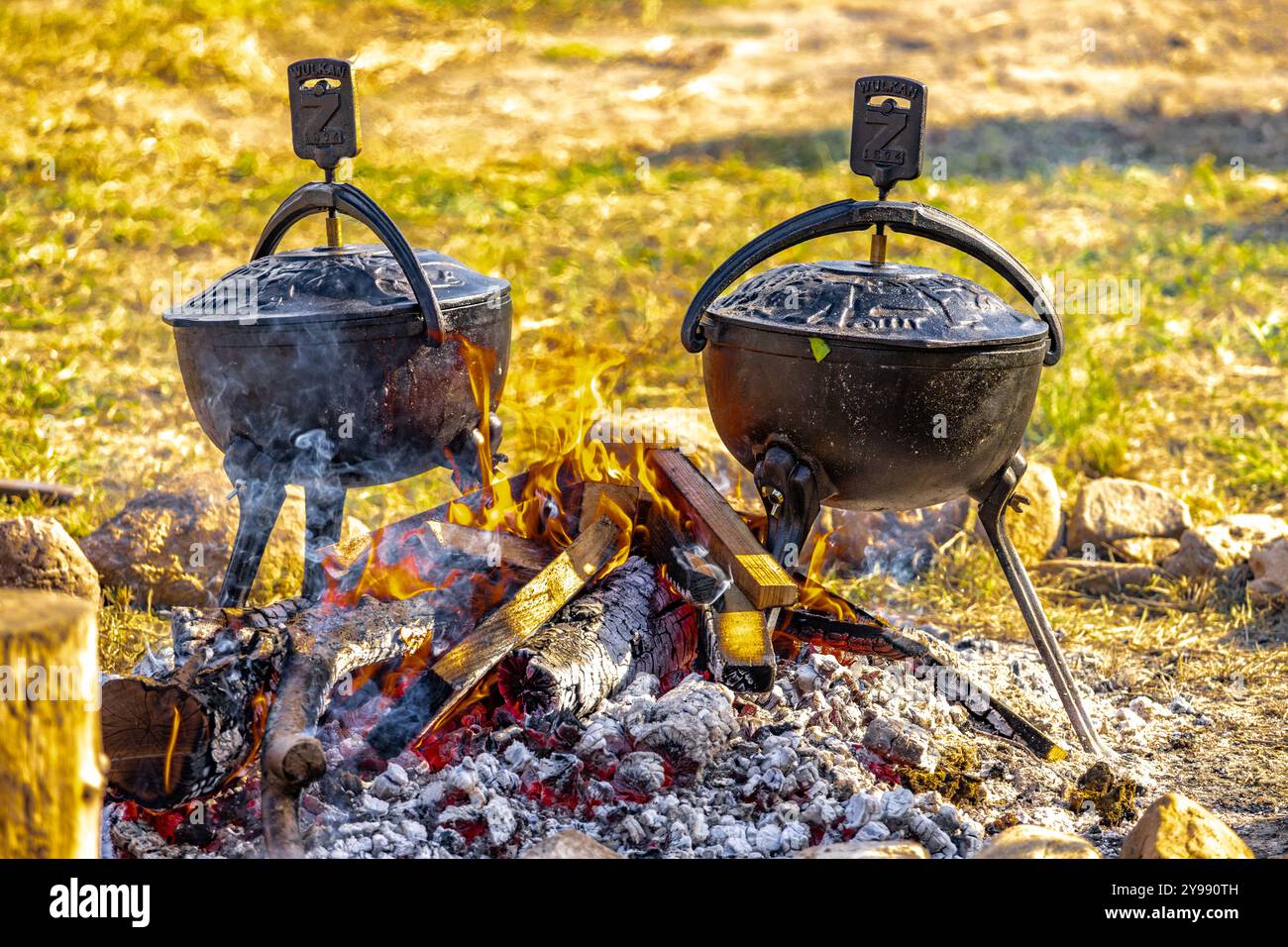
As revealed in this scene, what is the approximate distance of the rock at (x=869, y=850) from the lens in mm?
2609

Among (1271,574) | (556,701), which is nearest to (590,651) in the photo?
(556,701)

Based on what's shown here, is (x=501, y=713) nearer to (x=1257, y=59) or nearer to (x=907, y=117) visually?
(x=907, y=117)

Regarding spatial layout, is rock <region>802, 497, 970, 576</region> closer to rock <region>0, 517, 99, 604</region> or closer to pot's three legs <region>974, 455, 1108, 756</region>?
pot's three legs <region>974, 455, 1108, 756</region>

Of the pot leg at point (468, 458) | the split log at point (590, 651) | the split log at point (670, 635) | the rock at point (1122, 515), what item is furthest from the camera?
the rock at point (1122, 515)

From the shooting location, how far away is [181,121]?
10.6m

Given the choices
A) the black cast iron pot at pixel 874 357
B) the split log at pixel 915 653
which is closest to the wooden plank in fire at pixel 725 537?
the black cast iron pot at pixel 874 357

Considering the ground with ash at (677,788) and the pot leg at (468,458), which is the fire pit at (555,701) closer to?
the ground with ash at (677,788)

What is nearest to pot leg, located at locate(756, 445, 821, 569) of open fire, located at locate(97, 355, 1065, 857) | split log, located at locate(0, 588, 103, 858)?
open fire, located at locate(97, 355, 1065, 857)

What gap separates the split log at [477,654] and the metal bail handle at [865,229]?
704 mm

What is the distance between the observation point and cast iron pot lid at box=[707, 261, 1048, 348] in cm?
317

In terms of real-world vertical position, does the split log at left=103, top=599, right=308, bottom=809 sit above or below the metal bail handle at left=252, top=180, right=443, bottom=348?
below

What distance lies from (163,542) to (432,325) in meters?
1.89

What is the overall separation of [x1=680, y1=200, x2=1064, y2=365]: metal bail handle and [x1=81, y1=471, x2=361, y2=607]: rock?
6.31 feet

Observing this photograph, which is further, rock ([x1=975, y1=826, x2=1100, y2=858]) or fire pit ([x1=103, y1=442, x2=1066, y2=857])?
fire pit ([x1=103, y1=442, x2=1066, y2=857])
